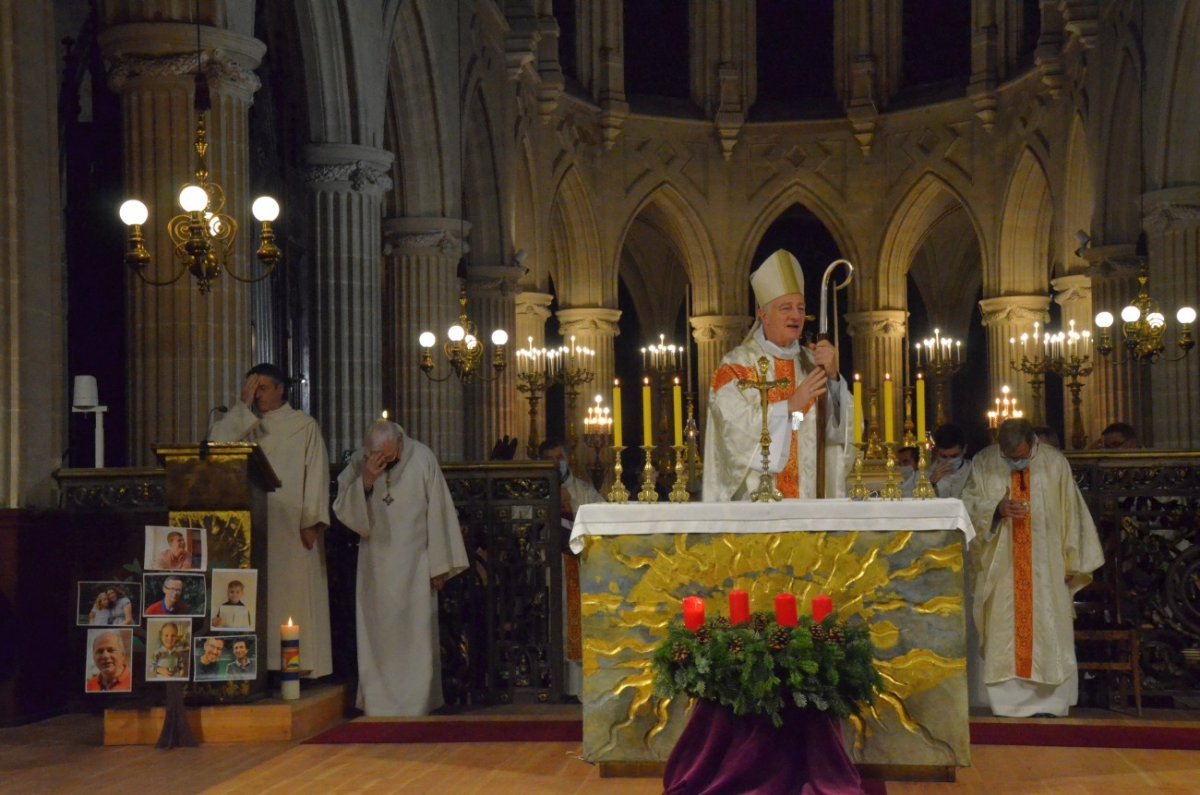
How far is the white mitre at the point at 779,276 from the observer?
7.59 metres

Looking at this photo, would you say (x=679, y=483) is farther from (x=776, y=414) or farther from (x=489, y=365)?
(x=489, y=365)

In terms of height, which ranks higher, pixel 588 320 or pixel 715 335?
pixel 588 320

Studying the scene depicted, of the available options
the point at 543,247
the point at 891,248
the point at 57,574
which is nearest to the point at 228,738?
the point at 57,574

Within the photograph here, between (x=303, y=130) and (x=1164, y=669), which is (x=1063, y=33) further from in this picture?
(x=1164, y=669)

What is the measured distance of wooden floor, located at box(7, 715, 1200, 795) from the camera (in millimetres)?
6879

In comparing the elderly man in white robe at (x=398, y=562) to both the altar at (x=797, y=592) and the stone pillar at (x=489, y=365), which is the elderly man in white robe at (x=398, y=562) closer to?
the altar at (x=797, y=592)

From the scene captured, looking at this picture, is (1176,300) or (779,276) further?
(1176,300)

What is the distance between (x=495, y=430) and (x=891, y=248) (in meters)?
9.77

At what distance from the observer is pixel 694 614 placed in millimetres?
6477

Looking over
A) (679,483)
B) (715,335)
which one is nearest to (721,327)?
(715,335)

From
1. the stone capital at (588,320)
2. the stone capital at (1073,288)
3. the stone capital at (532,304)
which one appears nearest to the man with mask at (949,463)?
the stone capital at (532,304)

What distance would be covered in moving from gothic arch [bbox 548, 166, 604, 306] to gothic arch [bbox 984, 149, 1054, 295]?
260 inches

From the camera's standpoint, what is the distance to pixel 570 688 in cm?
1080

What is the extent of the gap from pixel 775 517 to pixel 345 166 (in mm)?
9974
